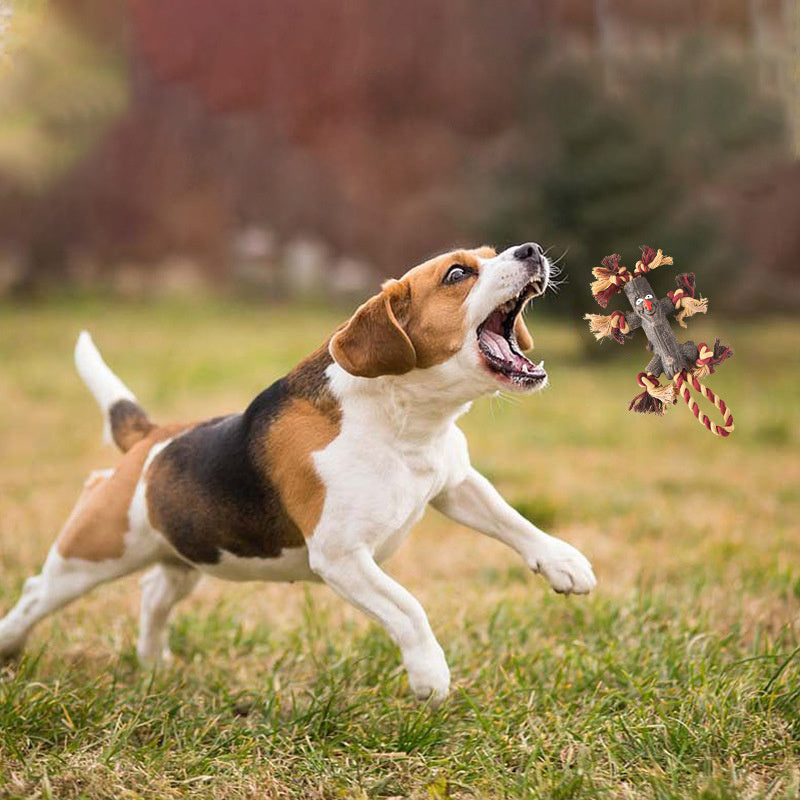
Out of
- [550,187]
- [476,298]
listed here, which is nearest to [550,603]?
[476,298]

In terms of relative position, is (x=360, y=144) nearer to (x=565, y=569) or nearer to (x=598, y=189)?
(x=598, y=189)

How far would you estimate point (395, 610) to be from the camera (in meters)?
2.85

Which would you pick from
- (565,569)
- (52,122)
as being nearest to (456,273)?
(565,569)

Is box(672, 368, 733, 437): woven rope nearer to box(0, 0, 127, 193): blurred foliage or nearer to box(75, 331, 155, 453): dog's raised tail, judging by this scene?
box(75, 331, 155, 453): dog's raised tail

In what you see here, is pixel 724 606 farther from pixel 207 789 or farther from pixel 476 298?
pixel 207 789

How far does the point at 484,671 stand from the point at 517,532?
570 mm

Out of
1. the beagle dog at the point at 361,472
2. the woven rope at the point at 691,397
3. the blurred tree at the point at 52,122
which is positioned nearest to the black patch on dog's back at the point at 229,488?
the beagle dog at the point at 361,472

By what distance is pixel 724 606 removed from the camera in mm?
4148

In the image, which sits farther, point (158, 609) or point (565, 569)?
point (158, 609)

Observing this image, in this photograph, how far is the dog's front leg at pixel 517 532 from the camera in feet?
9.96

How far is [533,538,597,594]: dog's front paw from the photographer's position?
9.91 ft

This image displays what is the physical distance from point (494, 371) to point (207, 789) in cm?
128

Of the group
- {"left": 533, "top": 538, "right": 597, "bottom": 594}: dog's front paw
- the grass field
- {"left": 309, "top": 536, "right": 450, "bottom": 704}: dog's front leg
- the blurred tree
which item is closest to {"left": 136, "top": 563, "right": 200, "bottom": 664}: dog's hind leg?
the grass field

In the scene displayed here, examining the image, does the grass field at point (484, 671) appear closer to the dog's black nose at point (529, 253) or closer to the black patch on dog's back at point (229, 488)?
the black patch on dog's back at point (229, 488)
